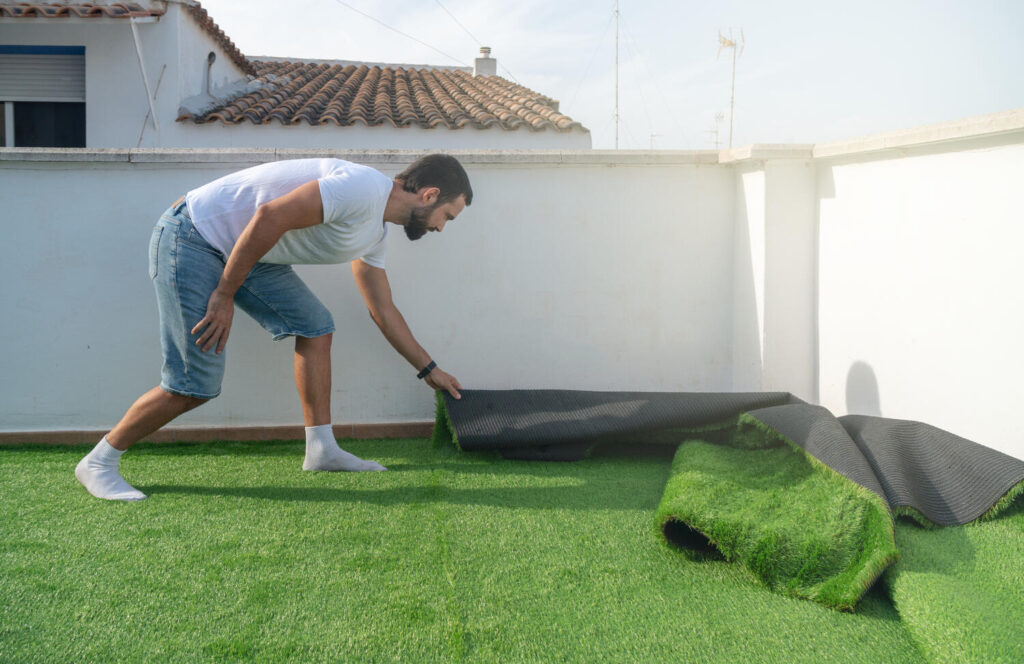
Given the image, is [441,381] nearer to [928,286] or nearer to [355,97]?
[928,286]

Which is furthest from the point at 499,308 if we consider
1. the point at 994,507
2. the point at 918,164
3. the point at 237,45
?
the point at 237,45

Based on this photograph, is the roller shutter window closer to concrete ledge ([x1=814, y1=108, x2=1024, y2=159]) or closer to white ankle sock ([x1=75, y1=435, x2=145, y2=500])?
white ankle sock ([x1=75, y1=435, x2=145, y2=500])

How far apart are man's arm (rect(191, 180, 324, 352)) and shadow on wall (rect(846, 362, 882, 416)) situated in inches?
94.3

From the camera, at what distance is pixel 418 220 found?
114 inches

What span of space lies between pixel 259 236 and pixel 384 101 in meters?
8.62

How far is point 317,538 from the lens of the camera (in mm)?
2371

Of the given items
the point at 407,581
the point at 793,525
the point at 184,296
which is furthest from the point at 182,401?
the point at 793,525

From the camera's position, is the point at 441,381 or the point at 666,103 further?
the point at 666,103

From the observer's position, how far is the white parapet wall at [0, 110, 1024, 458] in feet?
10.7

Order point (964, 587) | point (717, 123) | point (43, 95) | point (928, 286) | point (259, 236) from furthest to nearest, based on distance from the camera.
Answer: point (717, 123) → point (43, 95) → point (928, 286) → point (259, 236) → point (964, 587)

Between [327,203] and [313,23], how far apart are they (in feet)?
38.7

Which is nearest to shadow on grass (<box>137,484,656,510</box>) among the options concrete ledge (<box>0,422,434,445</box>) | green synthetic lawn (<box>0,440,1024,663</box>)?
green synthetic lawn (<box>0,440,1024,663</box>)

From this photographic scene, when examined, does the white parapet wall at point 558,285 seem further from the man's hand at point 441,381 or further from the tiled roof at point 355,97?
the tiled roof at point 355,97

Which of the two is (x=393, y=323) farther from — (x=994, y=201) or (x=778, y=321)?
(x=994, y=201)
